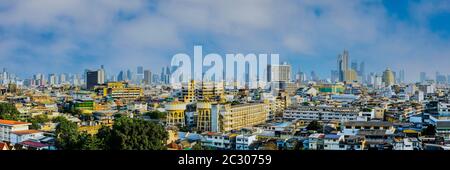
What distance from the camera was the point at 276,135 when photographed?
3.52m

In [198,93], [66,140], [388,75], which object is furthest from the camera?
Result: [198,93]

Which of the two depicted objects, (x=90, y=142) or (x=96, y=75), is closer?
(x=90, y=142)

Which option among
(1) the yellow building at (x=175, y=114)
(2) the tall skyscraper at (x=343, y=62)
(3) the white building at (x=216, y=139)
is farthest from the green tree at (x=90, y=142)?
(2) the tall skyscraper at (x=343, y=62)

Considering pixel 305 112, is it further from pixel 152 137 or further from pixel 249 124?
pixel 152 137

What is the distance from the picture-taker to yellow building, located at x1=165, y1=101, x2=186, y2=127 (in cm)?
418

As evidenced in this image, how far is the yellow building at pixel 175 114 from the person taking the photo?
418 centimetres

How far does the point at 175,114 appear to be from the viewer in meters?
4.38

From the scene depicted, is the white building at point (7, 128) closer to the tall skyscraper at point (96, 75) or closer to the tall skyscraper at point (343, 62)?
the tall skyscraper at point (96, 75)

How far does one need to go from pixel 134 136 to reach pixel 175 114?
1.76 m

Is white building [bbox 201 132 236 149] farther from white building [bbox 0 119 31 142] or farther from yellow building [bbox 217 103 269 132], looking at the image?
white building [bbox 0 119 31 142]

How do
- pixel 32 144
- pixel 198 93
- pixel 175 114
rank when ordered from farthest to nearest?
pixel 198 93 → pixel 175 114 → pixel 32 144

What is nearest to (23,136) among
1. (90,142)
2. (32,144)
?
(32,144)

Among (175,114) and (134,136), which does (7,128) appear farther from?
(175,114)
